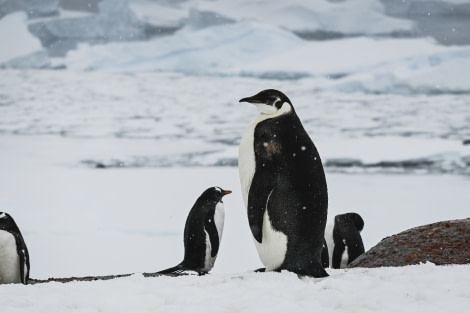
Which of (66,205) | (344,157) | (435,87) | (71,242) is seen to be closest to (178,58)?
(435,87)

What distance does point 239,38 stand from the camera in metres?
25.0

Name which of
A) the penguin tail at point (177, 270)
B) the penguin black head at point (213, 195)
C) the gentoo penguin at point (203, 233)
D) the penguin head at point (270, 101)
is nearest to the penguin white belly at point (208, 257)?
the gentoo penguin at point (203, 233)

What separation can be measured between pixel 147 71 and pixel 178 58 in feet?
5.18

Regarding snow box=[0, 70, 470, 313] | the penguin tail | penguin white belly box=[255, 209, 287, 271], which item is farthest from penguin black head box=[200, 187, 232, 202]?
penguin white belly box=[255, 209, 287, 271]

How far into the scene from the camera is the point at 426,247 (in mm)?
4516

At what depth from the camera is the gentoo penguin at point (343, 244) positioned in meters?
5.42

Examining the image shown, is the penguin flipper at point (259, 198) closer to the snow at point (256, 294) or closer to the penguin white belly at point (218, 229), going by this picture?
the snow at point (256, 294)

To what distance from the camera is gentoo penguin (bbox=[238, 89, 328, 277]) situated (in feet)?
10.4

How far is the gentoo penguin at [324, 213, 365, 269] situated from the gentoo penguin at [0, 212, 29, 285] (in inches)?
91.0

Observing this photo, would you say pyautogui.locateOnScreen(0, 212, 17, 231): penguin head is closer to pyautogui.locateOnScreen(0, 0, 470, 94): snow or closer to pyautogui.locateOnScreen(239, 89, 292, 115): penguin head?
pyautogui.locateOnScreen(239, 89, 292, 115): penguin head

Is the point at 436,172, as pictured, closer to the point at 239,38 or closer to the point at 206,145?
the point at 206,145

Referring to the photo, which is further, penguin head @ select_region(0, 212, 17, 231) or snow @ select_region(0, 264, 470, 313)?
penguin head @ select_region(0, 212, 17, 231)

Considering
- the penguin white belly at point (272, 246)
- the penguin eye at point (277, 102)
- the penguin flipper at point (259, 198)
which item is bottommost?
the penguin white belly at point (272, 246)

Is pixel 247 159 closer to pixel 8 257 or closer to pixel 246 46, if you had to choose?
pixel 8 257
